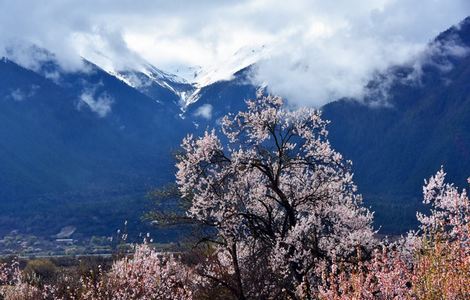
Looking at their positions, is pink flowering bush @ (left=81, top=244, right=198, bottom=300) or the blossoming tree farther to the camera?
pink flowering bush @ (left=81, top=244, right=198, bottom=300)

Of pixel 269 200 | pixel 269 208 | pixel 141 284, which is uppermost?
pixel 269 200

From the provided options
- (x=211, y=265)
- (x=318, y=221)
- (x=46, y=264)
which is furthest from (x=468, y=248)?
(x=46, y=264)

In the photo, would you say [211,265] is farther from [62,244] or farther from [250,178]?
[62,244]

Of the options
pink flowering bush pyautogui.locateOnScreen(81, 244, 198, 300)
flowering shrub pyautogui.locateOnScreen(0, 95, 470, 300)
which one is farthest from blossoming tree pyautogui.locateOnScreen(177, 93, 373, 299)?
pink flowering bush pyautogui.locateOnScreen(81, 244, 198, 300)

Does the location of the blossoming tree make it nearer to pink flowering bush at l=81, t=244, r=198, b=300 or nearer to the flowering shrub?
the flowering shrub

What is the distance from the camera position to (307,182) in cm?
2508

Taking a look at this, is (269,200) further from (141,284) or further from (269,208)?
(141,284)

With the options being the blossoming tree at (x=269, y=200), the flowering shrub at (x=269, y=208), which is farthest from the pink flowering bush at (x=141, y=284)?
the blossoming tree at (x=269, y=200)

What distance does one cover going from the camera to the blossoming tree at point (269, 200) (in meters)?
22.6

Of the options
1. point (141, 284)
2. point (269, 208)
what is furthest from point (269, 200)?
point (141, 284)

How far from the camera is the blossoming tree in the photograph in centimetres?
2259

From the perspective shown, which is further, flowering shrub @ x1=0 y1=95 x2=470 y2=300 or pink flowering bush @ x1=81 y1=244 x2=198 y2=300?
pink flowering bush @ x1=81 y1=244 x2=198 y2=300

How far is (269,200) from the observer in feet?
85.5

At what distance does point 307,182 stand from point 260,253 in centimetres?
396
